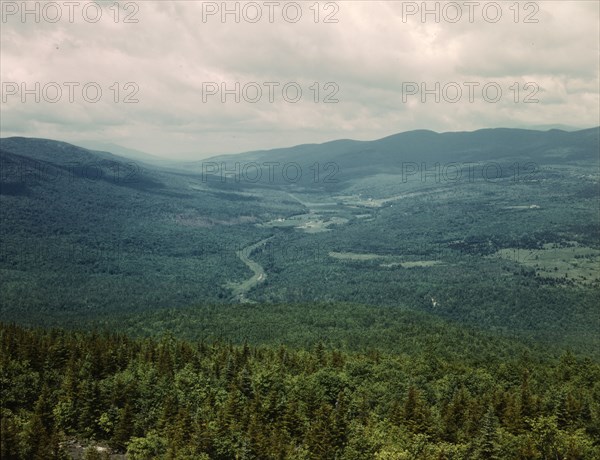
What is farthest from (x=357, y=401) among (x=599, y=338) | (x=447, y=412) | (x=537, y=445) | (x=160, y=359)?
(x=599, y=338)

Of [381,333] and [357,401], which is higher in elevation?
[357,401]

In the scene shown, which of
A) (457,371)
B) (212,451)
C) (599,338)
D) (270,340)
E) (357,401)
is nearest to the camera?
(212,451)

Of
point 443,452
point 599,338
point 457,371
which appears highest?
point 443,452

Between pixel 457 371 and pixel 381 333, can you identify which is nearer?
pixel 457 371

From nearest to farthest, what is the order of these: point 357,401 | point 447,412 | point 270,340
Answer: point 447,412, point 357,401, point 270,340

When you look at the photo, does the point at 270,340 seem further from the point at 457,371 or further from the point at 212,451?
the point at 212,451

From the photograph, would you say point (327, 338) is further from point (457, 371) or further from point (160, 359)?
point (160, 359)
